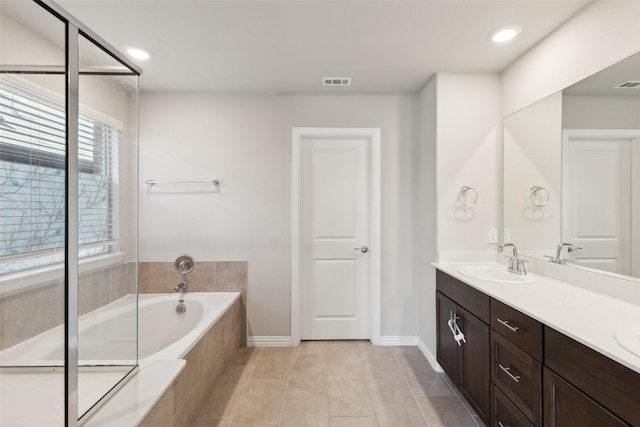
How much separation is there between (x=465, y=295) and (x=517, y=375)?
22.4 inches

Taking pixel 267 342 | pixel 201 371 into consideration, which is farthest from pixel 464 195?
pixel 201 371

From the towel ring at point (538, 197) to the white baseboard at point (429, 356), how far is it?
1452 mm

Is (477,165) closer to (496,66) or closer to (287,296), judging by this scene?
(496,66)

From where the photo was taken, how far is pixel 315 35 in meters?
1.93

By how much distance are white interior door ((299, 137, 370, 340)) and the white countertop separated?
4.15 feet

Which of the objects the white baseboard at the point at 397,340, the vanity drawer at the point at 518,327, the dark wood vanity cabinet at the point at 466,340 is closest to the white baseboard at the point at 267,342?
the white baseboard at the point at 397,340

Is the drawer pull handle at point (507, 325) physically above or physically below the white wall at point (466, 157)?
below

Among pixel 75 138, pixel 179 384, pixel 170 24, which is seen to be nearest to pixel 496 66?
pixel 170 24

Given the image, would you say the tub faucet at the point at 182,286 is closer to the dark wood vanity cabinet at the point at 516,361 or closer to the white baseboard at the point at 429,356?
the white baseboard at the point at 429,356

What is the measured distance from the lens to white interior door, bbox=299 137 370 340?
3.00 m

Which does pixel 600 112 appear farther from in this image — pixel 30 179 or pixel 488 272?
pixel 30 179

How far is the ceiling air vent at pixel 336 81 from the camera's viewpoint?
2.55 meters

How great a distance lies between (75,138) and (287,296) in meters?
2.25

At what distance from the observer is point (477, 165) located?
8.05 feet
